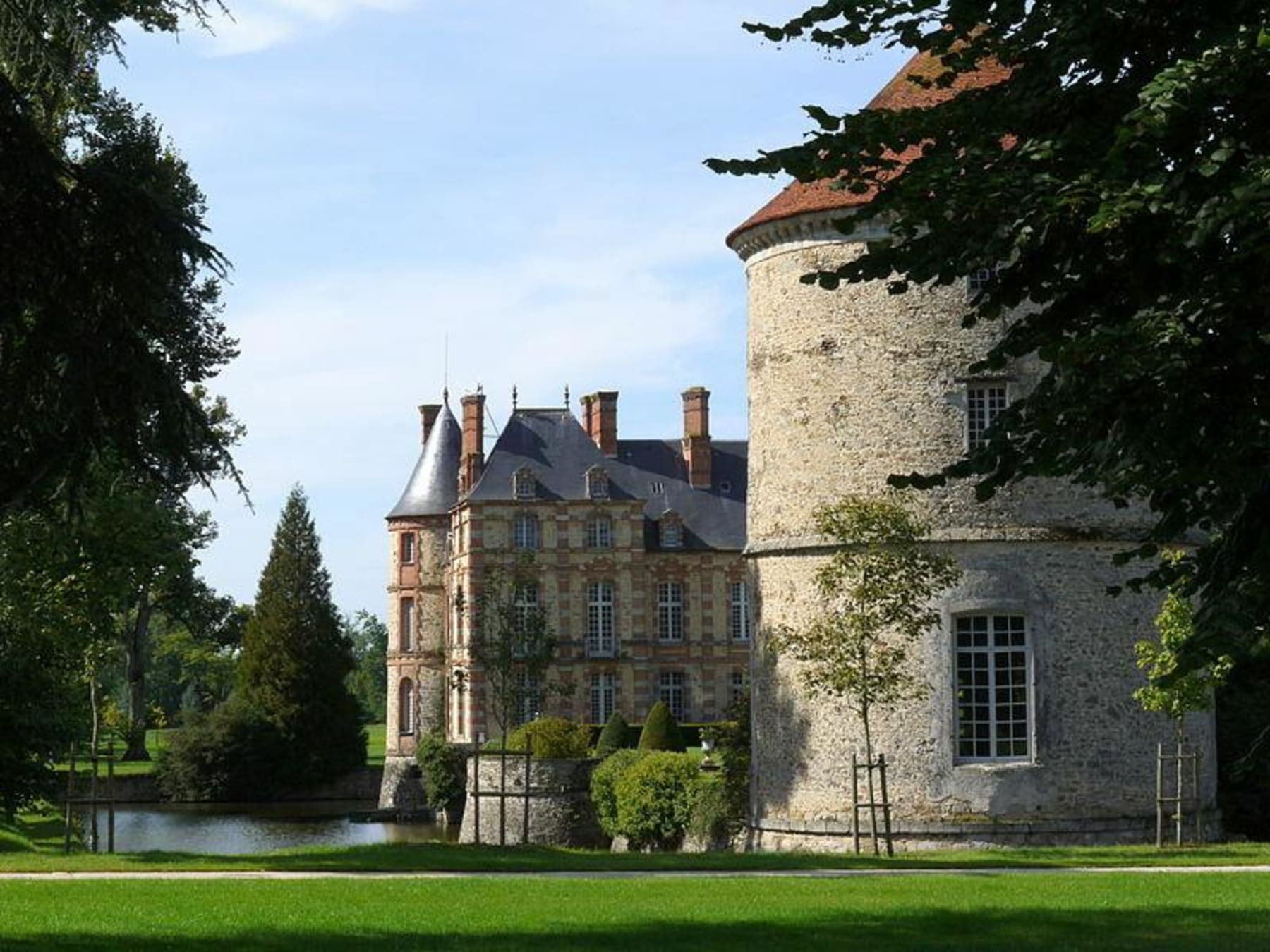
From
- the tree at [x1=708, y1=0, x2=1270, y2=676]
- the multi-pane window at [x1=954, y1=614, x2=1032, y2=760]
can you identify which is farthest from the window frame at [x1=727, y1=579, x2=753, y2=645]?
the tree at [x1=708, y1=0, x2=1270, y2=676]

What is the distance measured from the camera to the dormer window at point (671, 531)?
56156 millimetres

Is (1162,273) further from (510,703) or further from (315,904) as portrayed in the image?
(510,703)

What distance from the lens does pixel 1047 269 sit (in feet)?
30.8

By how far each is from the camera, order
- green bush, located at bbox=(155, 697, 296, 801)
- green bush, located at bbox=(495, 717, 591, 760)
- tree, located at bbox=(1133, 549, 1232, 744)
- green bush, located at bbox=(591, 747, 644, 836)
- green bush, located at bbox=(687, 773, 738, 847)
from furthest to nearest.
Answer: green bush, located at bbox=(155, 697, 296, 801), green bush, located at bbox=(495, 717, 591, 760), green bush, located at bbox=(591, 747, 644, 836), green bush, located at bbox=(687, 773, 738, 847), tree, located at bbox=(1133, 549, 1232, 744)

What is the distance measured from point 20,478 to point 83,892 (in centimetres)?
452

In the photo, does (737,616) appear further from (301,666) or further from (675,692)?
(301,666)

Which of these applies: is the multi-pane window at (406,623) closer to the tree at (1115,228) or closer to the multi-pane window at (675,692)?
the multi-pane window at (675,692)

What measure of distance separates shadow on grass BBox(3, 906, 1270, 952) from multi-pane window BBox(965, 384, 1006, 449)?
9.78m

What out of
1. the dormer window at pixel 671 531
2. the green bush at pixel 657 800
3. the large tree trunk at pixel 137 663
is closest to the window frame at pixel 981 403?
the green bush at pixel 657 800

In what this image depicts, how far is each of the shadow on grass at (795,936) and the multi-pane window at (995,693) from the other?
9.08 metres

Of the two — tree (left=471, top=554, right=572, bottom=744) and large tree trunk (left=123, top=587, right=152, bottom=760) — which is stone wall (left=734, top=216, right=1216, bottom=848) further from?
large tree trunk (left=123, top=587, right=152, bottom=760)

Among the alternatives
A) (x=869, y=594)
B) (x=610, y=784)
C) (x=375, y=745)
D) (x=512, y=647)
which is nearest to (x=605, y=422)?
(x=512, y=647)

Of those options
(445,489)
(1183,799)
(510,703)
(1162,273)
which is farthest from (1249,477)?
(445,489)

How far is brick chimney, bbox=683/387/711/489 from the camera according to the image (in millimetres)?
57375
